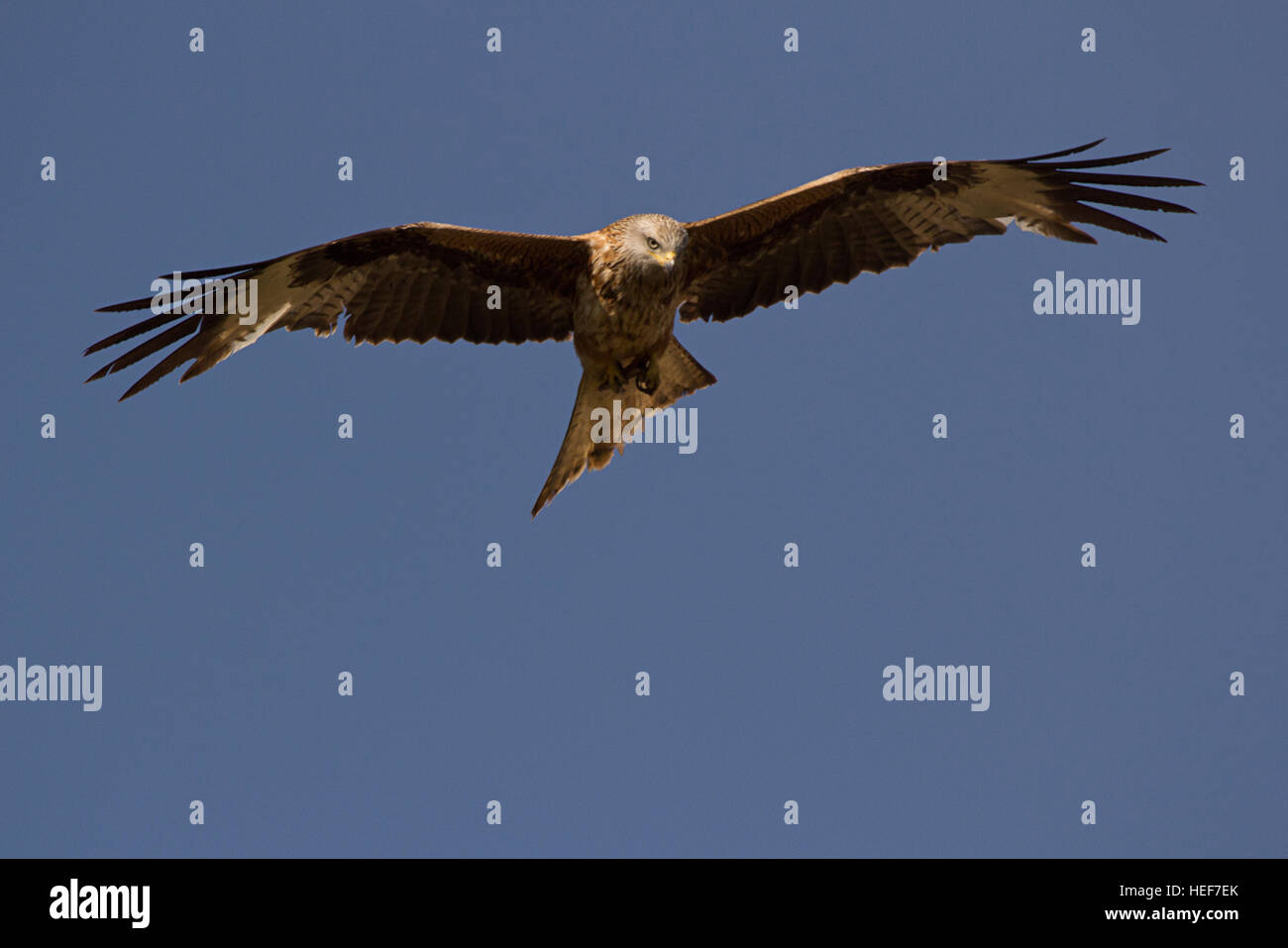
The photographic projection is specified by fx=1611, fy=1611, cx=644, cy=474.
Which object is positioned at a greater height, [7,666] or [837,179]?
[837,179]

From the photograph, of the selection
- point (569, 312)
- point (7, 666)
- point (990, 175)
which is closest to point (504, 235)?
point (569, 312)

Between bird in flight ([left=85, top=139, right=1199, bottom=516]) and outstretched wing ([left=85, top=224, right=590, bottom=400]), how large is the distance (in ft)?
0.04

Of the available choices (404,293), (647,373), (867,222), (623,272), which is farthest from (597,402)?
(867,222)

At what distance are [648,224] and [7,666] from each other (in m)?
7.11

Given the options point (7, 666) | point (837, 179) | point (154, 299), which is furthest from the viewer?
point (7, 666)

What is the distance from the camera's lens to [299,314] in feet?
41.3

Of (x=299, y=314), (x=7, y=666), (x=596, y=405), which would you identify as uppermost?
(x=299, y=314)

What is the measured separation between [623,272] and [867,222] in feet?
7.28

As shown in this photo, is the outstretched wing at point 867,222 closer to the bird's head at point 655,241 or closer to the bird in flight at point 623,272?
the bird in flight at point 623,272

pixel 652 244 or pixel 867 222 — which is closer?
pixel 652 244

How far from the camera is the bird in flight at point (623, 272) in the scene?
1206 cm

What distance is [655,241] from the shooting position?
38.5 feet

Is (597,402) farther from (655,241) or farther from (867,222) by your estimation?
(867,222)

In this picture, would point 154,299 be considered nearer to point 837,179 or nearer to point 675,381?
point 675,381
